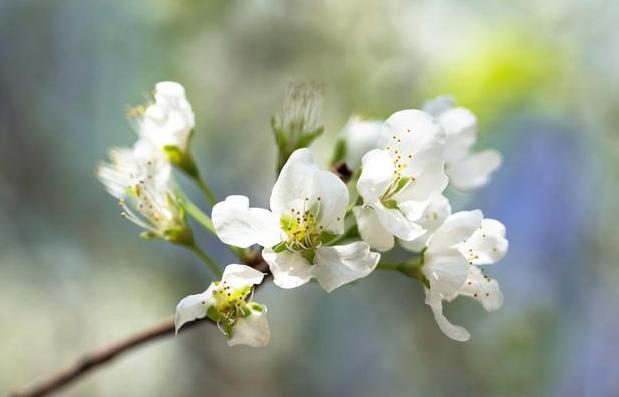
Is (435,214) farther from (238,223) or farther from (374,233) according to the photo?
(238,223)

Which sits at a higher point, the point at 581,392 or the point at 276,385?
the point at 581,392

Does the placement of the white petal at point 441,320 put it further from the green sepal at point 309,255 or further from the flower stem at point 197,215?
the flower stem at point 197,215

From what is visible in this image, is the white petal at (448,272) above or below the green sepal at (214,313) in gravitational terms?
above

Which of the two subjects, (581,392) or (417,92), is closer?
(581,392)

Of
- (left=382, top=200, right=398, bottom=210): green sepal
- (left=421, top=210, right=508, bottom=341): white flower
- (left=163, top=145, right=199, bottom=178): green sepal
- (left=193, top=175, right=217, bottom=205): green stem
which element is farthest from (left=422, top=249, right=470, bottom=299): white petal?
(left=163, top=145, right=199, bottom=178): green sepal

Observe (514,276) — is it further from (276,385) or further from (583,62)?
(276,385)

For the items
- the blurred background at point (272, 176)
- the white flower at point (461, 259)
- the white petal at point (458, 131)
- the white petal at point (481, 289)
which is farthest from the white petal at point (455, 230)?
the blurred background at point (272, 176)

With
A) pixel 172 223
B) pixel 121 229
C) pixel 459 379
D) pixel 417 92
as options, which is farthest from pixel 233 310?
pixel 121 229
